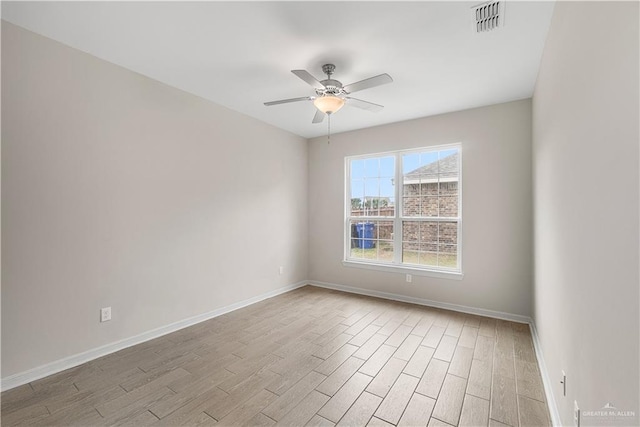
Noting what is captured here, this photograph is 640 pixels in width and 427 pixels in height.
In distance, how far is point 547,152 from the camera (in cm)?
224

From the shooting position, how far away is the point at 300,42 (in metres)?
2.31

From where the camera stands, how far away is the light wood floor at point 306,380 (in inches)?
73.6

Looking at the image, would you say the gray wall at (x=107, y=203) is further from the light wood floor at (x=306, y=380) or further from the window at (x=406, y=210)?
the window at (x=406, y=210)

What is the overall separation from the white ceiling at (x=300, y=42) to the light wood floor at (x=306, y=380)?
8.98ft

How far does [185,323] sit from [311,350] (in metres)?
1.60

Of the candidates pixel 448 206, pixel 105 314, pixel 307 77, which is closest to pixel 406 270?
pixel 448 206

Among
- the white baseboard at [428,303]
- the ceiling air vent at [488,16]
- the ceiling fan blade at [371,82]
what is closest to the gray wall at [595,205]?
the ceiling air vent at [488,16]

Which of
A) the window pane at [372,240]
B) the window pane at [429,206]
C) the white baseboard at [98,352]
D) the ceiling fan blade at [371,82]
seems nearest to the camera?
the white baseboard at [98,352]

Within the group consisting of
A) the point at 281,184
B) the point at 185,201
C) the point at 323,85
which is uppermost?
the point at 323,85

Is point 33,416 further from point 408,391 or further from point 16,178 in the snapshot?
point 408,391

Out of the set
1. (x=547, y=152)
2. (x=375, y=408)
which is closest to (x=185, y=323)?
(x=375, y=408)

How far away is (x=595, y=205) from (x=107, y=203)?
3.47 m

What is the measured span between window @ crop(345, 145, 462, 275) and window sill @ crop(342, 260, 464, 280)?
0.02m

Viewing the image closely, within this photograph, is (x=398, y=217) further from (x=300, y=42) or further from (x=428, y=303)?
(x=300, y=42)
